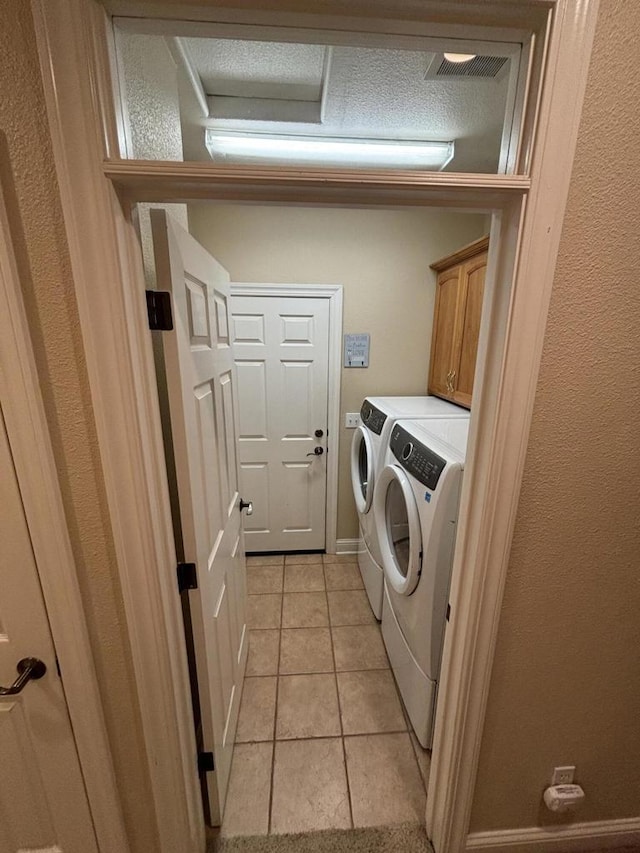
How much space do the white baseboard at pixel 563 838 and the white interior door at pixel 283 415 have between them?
5.86 ft

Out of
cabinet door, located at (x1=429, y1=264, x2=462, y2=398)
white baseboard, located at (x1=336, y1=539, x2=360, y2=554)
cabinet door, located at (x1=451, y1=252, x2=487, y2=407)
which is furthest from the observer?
white baseboard, located at (x1=336, y1=539, x2=360, y2=554)

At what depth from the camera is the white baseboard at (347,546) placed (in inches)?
108

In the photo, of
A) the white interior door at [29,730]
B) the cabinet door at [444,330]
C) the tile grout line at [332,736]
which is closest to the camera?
the white interior door at [29,730]

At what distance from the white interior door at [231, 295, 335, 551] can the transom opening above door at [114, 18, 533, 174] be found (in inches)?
33.3

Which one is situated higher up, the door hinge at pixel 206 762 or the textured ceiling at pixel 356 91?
the textured ceiling at pixel 356 91

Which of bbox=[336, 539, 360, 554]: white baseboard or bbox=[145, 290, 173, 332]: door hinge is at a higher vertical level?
bbox=[145, 290, 173, 332]: door hinge

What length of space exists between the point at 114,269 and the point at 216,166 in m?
0.26

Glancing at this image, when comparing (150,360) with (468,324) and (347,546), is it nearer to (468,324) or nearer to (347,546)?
(468,324)

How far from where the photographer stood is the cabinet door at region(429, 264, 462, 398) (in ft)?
6.82

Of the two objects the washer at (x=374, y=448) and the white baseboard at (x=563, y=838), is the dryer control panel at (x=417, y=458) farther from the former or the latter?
the white baseboard at (x=563, y=838)

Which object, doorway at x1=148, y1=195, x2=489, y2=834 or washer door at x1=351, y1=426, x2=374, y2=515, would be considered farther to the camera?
washer door at x1=351, y1=426, x2=374, y2=515

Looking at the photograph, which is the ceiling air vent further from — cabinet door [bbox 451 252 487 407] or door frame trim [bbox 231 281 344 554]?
door frame trim [bbox 231 281 344 554]

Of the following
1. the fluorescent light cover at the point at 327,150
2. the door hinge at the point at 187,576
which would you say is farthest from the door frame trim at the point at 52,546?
the fluorescent light cover at the point at 327,150

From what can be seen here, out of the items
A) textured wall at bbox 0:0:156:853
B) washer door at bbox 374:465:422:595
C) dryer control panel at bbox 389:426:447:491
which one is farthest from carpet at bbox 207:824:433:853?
dryer control panel at bbox 389:426:447:491
